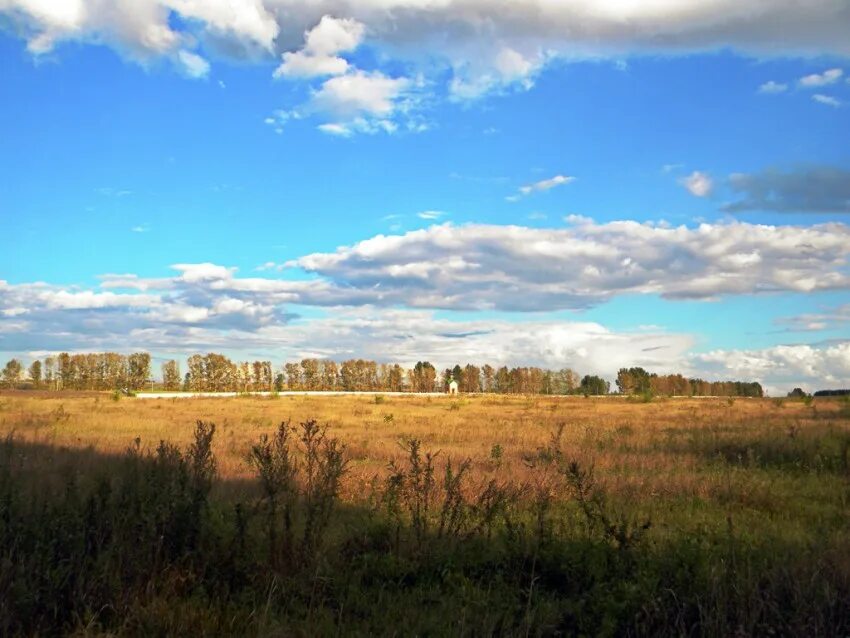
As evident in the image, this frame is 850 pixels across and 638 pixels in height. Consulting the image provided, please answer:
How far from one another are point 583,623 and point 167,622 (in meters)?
2.98

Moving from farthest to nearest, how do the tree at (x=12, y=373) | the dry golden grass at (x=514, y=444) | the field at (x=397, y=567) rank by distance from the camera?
the tree at (x=12, y=373)
the dry golden grass at (x=514, y=444)
the field at (x=397, y=567)

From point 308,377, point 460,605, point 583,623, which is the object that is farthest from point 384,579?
point 308,377

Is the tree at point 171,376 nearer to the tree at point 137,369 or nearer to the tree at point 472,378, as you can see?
the tree at point 137,369

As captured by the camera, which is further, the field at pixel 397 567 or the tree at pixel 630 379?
the tree at pixel 630 379

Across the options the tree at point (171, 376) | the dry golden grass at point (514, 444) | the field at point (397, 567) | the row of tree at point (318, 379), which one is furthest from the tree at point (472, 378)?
the field at point (397, 567)

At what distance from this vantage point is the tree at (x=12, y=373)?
379 ft

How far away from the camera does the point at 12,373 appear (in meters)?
116

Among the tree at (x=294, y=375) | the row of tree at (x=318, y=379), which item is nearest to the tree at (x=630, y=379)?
the row of tree at (x=318, y=379)

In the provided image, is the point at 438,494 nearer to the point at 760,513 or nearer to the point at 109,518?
the point at 760,513

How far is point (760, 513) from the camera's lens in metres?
8.91

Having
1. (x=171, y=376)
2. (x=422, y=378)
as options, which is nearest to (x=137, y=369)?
(x=171, y=376)

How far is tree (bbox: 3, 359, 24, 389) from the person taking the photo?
11544 centimetres

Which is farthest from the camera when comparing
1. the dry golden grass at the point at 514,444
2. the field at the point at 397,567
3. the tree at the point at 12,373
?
the tree at the point at 12,373

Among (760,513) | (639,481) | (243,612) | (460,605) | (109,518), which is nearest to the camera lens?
(243,612)
